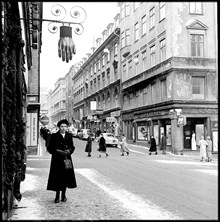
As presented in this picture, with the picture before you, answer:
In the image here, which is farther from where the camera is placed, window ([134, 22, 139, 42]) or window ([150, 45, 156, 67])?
window ([134, 22, 139, 42])

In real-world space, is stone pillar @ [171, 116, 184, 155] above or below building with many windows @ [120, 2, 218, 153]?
below

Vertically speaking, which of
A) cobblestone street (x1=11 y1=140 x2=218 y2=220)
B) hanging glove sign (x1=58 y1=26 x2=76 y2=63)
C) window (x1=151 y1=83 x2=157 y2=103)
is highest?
window (x1=151 y1=83 x2=157 y2=103)

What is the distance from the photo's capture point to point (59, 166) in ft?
23.5

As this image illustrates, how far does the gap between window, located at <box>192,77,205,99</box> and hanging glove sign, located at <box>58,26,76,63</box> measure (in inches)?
779

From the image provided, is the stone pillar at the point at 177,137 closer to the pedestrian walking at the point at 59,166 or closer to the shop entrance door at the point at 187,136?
the shop entrance door at the point at 187,136

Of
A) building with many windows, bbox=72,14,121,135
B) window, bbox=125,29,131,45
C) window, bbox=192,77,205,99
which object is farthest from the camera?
building with many windows, bbox=72,14,121,135

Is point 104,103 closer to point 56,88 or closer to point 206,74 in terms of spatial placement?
point 206,74

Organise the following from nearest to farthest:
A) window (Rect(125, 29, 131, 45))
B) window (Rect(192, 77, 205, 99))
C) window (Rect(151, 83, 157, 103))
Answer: window (Rect(192, 77, 205, 99))
window (Rect(151, 83, 157, 103))
window (Rect(125, 29, 131, 45))

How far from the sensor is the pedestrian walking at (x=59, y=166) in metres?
7.08

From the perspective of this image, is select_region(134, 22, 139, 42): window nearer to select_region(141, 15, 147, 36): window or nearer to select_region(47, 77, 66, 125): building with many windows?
select_region(141, 15, 147, 36): window

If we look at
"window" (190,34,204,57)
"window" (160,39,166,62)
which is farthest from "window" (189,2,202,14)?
"window" (160,39,166,62)

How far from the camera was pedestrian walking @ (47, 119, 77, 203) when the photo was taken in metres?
7.08

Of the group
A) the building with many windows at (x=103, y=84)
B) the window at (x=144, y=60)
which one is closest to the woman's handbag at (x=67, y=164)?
the window at (x=144, y=60)

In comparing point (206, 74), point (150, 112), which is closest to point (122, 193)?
point (206, 74)
